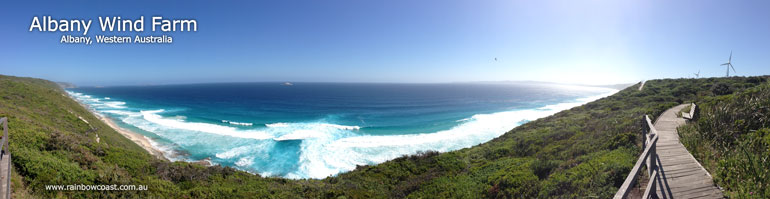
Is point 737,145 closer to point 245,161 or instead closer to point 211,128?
point 245,161

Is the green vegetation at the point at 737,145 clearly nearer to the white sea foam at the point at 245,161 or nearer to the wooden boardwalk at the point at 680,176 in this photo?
the wooden boardwalk at the point at 680,176

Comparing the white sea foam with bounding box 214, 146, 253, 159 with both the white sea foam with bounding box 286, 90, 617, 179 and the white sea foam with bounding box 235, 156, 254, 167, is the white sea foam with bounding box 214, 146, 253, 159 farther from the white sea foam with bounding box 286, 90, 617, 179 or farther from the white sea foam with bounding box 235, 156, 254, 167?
the white sea foam with bounding box 286, 90, 617, 179

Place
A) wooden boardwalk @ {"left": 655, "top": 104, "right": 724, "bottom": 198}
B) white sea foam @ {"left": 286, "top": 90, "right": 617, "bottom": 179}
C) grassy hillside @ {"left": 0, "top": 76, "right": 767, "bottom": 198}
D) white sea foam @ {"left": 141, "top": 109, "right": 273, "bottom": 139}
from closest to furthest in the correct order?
wooden boardwalk @ {"left": 655, "top": 104, "right": 724, "bottom": 198}
grassy hillside @ {"left": 0, "top": 76, "right": 767, "bottom": 198}
white sea foam @ {"left": 286, "top": 90, "right": 617, "bottom": 179}
white sea foam @ {"left": 141, "top": 109, "right": 273, "bottom": 139}

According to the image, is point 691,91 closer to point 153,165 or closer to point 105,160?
point 153,165

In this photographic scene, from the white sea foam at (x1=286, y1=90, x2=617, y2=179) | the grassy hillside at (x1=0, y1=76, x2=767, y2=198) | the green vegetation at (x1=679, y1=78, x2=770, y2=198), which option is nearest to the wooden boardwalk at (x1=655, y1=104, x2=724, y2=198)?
the green vegetation at (x1=679, y1=78, x2=770, y2=198)

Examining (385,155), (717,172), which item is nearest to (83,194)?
(717,172)

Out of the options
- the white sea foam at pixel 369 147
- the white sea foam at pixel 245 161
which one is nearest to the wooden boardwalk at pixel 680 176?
the white sea foam at pixel 369 147
